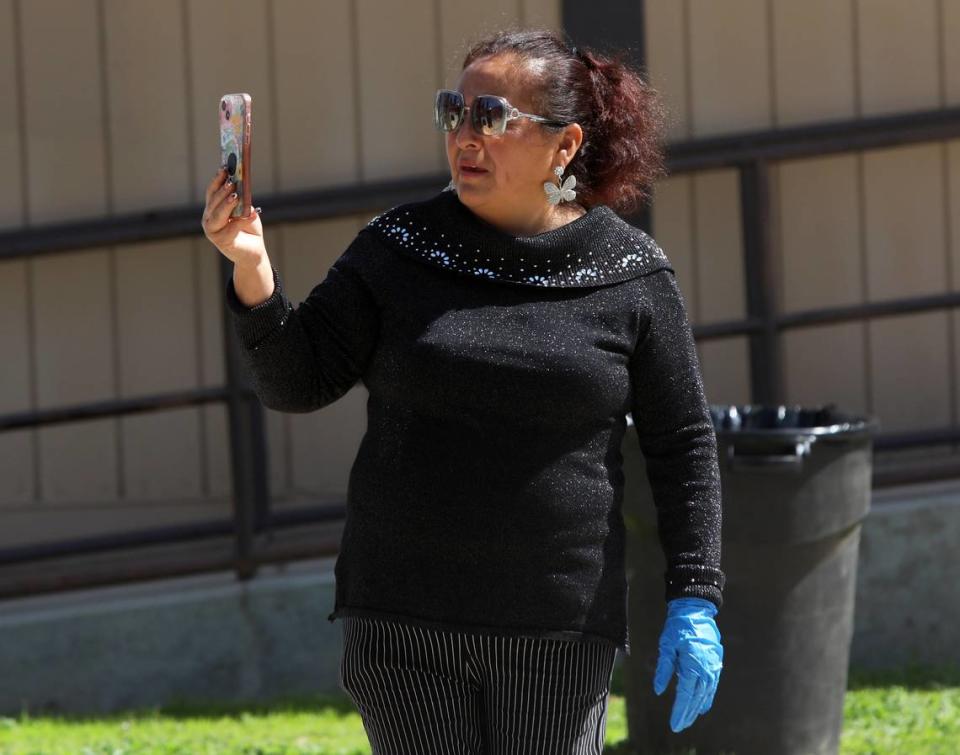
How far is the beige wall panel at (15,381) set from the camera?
6.02 meters

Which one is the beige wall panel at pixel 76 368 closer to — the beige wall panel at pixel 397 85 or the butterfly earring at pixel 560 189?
the beige wall panel at pixel 397 85

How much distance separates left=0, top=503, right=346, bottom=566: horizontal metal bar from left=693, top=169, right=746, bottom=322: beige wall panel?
1.52 meters

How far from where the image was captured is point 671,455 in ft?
9.57

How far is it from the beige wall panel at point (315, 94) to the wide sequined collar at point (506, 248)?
10.4 ft

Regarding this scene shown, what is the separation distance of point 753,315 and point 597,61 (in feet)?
9.39

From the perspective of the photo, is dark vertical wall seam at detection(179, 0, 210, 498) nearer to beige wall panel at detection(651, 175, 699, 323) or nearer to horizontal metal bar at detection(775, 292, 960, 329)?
beige wall panel at detection(651, 175, 699, 323)

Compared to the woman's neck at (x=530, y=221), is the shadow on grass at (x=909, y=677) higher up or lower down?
lower down

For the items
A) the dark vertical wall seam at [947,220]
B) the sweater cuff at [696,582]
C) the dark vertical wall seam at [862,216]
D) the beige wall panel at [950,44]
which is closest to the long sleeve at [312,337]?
the sweater cuff at [696,582]

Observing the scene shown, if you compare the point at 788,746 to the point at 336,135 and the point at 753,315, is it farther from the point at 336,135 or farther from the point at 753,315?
the point at 336,135

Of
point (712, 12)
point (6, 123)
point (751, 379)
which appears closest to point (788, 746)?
point (751, 379)

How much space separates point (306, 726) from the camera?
5.21 metres

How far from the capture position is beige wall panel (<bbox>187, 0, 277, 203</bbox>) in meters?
6.01

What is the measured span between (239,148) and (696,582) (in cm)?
105

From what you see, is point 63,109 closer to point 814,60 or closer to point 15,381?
point 15,381
